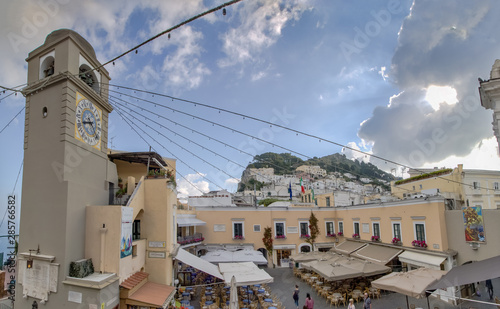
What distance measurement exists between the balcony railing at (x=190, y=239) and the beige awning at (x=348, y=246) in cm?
1156

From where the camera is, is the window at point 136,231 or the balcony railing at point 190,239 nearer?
the window at point 136,231

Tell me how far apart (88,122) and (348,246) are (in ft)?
70.8

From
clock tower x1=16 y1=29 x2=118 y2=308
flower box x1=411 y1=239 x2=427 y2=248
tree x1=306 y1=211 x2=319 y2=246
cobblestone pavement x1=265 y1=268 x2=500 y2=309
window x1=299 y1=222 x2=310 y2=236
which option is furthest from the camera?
window x1=299 y1=222 x2=310 y2=236

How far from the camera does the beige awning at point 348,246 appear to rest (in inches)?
927

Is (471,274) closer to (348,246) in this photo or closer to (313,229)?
(348,246)

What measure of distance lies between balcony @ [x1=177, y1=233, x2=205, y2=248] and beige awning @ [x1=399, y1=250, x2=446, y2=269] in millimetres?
14841

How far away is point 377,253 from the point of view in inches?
824

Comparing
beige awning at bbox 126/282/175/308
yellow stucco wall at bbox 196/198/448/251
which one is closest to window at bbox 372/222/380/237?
yellow stucco wall at bbox 196/198/448/251

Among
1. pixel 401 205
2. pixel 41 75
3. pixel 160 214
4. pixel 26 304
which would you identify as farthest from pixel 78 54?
pixel 401 205

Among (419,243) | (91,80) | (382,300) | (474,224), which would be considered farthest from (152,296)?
(474,224)

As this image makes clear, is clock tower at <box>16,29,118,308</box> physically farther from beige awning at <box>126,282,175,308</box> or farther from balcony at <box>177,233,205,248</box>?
balcony at <box>177,233,205,248</box>

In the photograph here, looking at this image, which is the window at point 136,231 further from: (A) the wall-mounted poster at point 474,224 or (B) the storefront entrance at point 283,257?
(A) the wall-mounted poster at point 474,224

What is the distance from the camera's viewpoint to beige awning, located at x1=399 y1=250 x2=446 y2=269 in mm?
16719

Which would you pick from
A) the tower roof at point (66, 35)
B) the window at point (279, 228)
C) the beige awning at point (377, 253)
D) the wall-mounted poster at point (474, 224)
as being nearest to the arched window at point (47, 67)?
the tower roof at point (66, 35)
